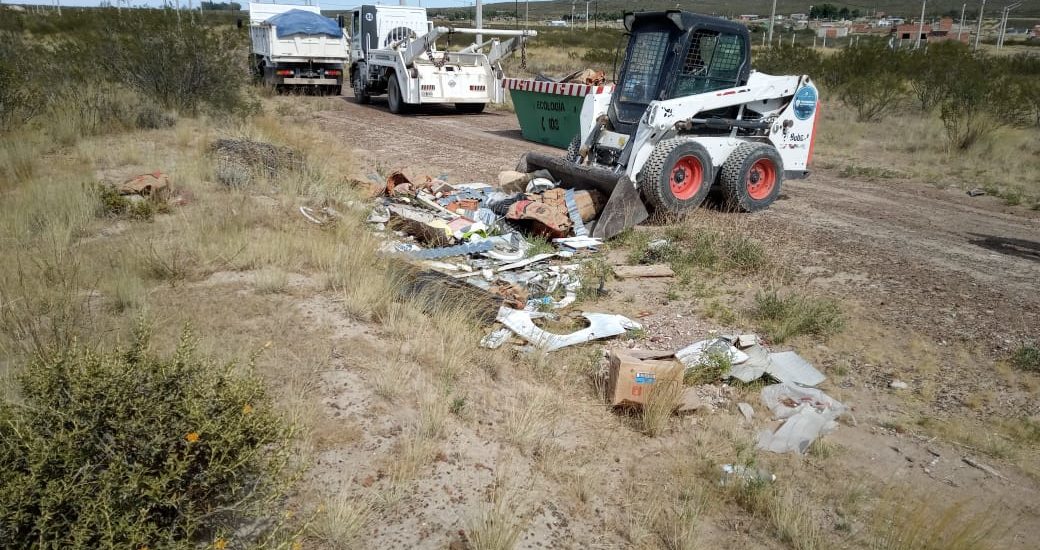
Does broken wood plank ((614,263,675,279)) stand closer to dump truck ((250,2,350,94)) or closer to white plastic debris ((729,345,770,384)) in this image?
white plastic debris ((729,345,770,384))

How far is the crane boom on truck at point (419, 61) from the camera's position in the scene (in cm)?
1684

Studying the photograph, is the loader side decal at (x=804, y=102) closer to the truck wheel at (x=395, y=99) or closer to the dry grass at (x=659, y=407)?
the dry grass at (x=659, y=407)

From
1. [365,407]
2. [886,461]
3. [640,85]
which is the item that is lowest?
[886,461]

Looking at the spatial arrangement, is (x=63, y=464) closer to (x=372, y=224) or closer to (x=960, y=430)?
(x=960, y=430)

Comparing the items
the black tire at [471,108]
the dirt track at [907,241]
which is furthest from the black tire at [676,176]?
the black tire at [471,108]

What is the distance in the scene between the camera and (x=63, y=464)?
2.14m

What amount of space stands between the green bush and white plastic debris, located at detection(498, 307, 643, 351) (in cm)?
246

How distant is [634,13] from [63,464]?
26.6 ft

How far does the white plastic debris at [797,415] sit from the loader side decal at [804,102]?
5.51m

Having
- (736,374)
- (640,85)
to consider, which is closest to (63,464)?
(736,374)

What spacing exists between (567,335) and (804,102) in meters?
5.69

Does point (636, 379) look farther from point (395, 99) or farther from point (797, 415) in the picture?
point (395, 99)

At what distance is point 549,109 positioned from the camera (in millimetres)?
12891

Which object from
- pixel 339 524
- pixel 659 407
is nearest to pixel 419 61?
pixel 659 407
